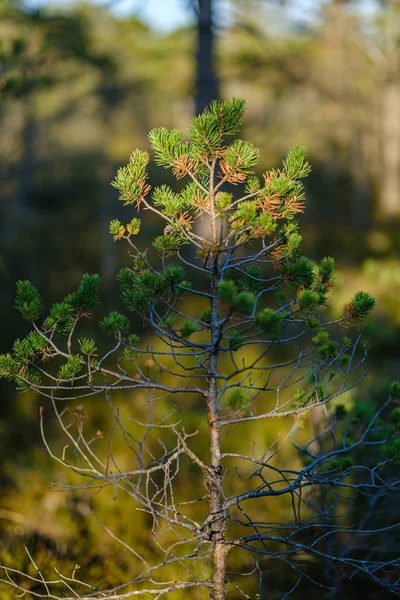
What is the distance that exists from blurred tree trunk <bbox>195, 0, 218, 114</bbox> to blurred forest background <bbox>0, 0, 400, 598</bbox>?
2cm

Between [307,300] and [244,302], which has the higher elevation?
[307,300]

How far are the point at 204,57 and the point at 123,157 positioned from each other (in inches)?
261

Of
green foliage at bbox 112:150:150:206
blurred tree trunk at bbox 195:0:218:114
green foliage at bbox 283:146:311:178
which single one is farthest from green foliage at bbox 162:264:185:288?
blurred tree trunk at bbox 195:0:218:114

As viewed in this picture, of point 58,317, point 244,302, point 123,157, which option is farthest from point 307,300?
point 123,157

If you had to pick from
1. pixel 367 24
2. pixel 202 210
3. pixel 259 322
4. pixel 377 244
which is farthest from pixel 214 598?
pixel 367 24

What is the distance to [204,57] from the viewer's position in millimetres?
8258

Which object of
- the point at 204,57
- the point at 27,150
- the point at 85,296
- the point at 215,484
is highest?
the point at 27,150

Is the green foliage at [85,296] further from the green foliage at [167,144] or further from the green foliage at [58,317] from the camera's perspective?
the green foliage at [167,144]

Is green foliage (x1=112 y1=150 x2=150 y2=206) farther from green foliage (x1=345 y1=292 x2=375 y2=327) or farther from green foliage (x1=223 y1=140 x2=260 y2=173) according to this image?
green foliage (x1=345 y1=292 x2=375 y2=327)

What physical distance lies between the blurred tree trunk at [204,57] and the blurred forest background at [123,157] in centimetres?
2

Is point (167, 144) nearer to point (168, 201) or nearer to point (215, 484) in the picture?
point (168, 201)

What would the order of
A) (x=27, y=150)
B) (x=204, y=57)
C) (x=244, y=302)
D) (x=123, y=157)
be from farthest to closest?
(x=123, y=157)
(x=27, y=150)
(x=204, y=57)
(x=244, y=302)

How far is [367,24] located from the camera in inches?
390

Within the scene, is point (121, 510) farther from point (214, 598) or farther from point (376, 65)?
point (376, 65)
